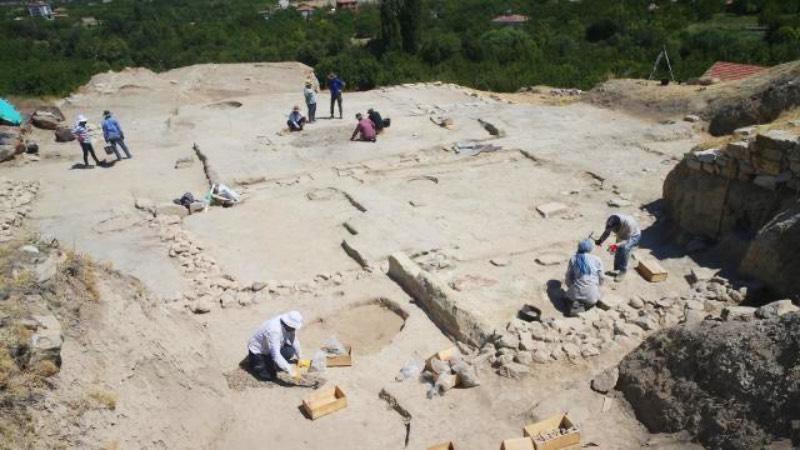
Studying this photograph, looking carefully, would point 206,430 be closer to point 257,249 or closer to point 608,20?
point 257,249

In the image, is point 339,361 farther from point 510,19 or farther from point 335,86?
point 510,19

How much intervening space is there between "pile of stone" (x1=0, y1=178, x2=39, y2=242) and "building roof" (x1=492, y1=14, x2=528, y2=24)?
40.0 meters

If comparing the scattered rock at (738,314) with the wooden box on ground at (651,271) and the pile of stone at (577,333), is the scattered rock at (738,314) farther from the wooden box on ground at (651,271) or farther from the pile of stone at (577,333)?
the wooden box on ground at (651,271)

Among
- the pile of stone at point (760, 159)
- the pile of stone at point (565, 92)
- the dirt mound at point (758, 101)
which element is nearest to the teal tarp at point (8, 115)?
the pile of stone at point (760, 159)

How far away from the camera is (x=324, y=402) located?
6320 mm

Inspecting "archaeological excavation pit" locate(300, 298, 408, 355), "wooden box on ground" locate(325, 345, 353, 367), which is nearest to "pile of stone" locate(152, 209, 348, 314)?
"archaeological excavation pit" locate(300, 298, 408, 355)

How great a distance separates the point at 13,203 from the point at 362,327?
27.7 ft

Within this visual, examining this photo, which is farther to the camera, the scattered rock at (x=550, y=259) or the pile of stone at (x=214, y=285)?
the scattered rock at (x=550, y=259)

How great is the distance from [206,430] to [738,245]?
7.66 m

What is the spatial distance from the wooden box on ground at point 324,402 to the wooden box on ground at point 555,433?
1.93 metres

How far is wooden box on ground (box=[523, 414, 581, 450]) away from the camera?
5398 millimetres

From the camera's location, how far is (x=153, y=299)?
7289mm

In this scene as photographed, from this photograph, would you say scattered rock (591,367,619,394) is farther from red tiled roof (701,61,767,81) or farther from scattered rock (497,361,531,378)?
red tiled roof (701,61,767,81)

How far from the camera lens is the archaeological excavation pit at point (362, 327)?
7.82m
